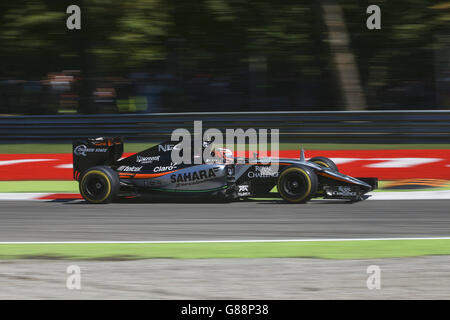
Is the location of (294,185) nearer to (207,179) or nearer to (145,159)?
(207,179)

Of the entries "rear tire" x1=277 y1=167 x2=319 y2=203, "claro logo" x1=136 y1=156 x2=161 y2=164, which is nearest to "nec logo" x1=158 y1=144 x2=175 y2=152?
"claro logo" x1=136 y1=156 x2=161 y2=164

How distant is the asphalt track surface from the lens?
6902 millimetres

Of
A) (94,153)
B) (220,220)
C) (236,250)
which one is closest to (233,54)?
(94,153)

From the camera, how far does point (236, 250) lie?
6121 mm

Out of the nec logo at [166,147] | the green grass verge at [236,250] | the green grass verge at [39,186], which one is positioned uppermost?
the nec logo at [166,147]

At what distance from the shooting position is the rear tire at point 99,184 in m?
8.91

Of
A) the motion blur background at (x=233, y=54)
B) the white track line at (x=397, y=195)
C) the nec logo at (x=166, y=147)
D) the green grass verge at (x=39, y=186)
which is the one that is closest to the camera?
the nec logo at (x=166, y=147)

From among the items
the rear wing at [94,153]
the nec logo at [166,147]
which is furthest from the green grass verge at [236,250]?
the rear wing at [94,153]

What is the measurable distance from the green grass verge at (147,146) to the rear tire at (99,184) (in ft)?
14.8

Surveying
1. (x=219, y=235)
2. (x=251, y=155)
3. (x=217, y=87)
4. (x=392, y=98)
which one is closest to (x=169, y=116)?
(x=217, y=87)

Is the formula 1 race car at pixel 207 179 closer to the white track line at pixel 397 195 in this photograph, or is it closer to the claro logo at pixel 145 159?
the claro logo at pixel 145 159

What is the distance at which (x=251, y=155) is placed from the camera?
31.3 ft

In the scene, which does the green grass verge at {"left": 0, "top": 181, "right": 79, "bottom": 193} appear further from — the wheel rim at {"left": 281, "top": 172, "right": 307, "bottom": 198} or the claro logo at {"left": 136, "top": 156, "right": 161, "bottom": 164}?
the wheel rim at {"left": 281, "top": 172, "right": 307, "bottom": 198}

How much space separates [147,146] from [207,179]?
5.00m
